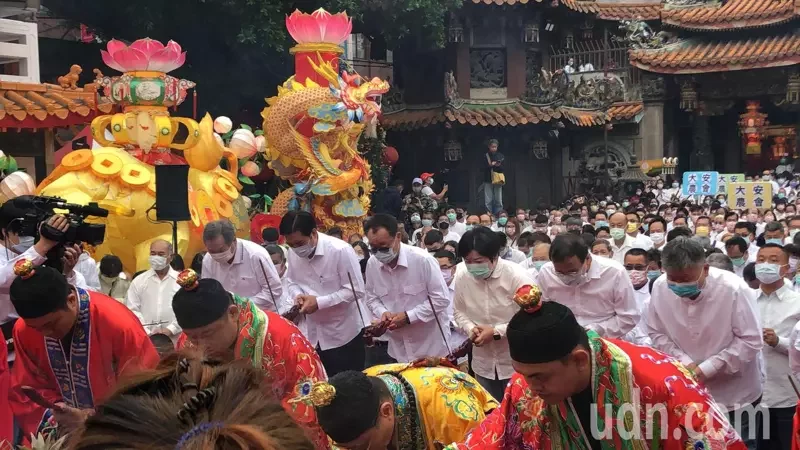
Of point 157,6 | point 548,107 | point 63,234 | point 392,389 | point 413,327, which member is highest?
point 157,6

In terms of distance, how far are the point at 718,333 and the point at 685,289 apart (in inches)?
13.6

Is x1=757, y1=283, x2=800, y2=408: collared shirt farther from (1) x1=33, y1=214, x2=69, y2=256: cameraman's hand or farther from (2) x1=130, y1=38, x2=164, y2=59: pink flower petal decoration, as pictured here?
(2) x1=130, y1=38, x2=164, y2=59: pink flower petal decoration

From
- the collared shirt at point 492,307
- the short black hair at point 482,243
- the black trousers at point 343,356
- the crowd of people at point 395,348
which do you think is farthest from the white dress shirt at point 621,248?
the short black hair at point 482,243

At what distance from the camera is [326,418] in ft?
9.93

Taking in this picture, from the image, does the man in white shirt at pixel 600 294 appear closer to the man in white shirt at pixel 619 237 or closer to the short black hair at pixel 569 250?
the short black hair at pixel 569 250

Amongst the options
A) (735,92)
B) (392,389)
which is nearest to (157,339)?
(392,389)

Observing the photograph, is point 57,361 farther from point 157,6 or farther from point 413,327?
point 157,6

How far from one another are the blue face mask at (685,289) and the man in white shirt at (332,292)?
2718 millimetres

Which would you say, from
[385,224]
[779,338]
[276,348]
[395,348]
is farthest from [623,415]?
[395,348]

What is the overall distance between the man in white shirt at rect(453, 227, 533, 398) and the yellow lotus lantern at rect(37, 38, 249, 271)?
5.92 meters

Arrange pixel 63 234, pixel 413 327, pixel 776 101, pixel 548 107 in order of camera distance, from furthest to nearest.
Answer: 1. pixel 776 101
2. pixel 548 107
3. pixel 413 327
4. pixel 63 234

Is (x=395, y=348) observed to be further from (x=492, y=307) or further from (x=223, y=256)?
(x=223, y=256)

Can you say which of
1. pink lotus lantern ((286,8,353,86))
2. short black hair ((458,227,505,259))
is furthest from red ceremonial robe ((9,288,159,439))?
pink lotus lantern ((286,8,353,86))

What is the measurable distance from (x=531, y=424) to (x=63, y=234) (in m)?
2.61
